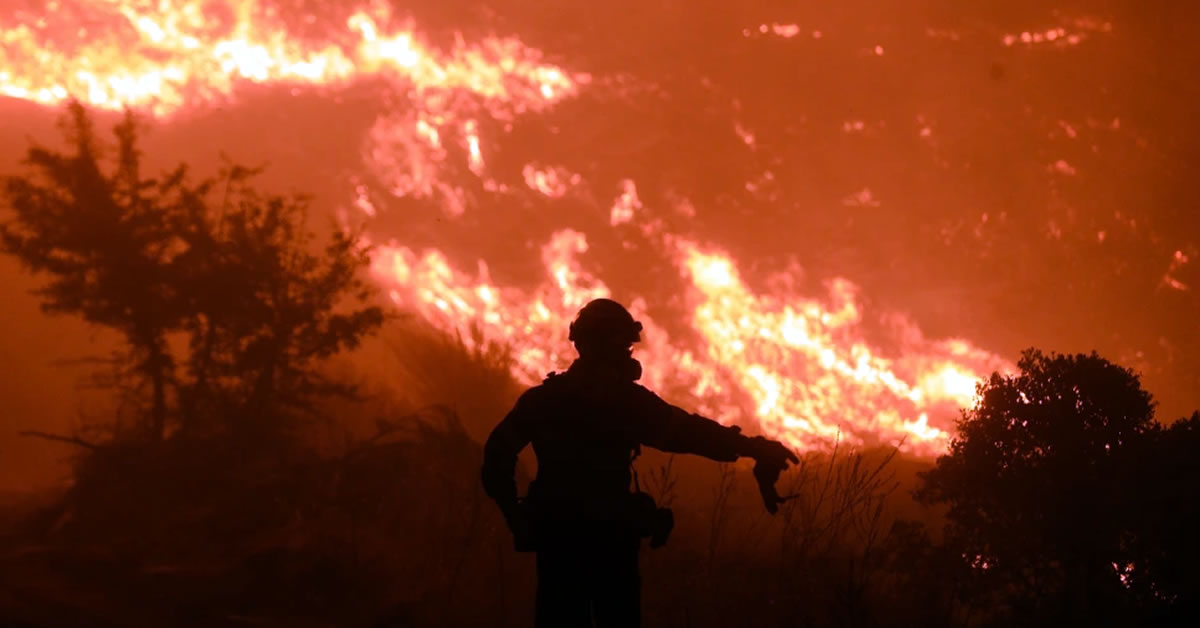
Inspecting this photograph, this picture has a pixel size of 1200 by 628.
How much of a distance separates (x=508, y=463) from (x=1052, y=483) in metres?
16.4

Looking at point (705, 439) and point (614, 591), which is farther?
point (705, 439)

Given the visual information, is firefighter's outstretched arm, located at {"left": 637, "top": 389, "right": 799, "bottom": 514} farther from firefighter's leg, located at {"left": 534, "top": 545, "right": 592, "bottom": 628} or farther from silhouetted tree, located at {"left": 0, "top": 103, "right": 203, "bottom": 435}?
silhouetted tree, located at {"left": 0, "top": 103, "right": 203, "bottom": 435}

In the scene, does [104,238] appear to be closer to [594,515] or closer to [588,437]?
[588,437]

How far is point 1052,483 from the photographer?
Answer: 1683 centimetres

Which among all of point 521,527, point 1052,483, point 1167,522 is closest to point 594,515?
point 521,527

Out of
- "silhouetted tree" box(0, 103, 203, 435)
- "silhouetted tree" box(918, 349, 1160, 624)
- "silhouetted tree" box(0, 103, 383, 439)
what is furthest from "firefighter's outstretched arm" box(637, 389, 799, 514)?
"silhouetted tree" box(0, 103, 203, 435)

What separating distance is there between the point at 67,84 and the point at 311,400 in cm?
2214

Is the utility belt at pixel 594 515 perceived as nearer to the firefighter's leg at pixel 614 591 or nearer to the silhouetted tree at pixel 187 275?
the firefighter's leg at pixel 614 591

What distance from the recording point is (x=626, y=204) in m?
52.4

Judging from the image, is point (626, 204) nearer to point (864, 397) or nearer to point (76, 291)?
point (864, 397)

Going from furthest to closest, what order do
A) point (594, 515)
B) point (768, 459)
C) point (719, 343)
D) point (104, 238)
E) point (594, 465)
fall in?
point (719, 343) → point (104, 238) → point (768, 459) → point (594, 465) → point (594, 515)

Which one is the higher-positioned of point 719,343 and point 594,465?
point 719,343

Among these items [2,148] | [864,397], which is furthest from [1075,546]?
[2,148]

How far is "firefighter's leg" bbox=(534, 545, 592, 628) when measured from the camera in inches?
158
